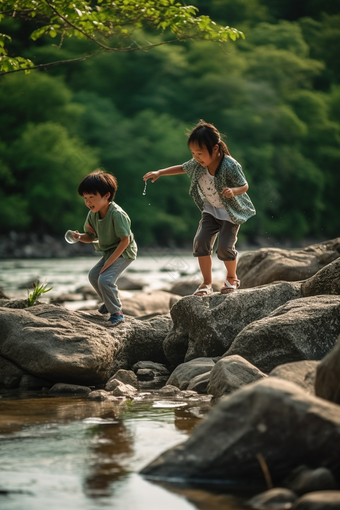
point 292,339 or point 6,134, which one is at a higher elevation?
point 292,339

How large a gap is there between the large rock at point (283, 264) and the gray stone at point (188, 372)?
233cm

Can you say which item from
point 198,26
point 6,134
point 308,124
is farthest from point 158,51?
point 198,26

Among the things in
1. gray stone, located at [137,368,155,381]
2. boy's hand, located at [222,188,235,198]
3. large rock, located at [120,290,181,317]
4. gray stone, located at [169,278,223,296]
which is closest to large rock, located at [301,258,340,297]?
boy's hand, located at [222,188,235,198]

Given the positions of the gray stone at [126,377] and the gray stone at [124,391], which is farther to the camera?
the gray stone at [126,377]

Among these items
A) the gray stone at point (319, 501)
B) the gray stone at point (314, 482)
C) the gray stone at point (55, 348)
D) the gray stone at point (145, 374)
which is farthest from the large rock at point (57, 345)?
the gray stone at point (319, 501)

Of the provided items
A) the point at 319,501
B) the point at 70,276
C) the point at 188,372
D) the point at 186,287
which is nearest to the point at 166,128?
the point at 70,276

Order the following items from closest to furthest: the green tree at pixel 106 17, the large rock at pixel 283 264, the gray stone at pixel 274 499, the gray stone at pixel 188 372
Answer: the gray stone at pixel 274 499 → the gray stone at pixel 188 372 → the large rock at pixel 283 264 → the green tree at pixel 106 17

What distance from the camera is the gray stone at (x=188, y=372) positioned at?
5706mm

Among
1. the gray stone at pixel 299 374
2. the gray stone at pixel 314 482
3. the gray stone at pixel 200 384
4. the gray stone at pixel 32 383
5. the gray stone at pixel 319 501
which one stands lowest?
the gray stone at pixel 32 383

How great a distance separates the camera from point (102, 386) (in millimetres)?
5898

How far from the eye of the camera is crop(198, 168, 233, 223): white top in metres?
6.65

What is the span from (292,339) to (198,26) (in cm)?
433

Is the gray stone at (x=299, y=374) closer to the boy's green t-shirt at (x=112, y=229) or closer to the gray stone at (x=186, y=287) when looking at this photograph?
the boy's green t-shirt at (x=112, y=229)

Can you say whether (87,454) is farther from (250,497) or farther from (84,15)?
(84,15)
